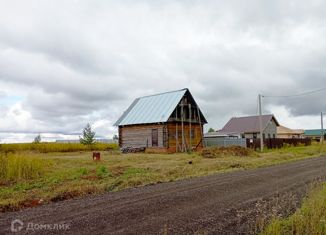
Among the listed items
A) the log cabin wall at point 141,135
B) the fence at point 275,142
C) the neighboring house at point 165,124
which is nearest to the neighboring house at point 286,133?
the fence at point 275,142

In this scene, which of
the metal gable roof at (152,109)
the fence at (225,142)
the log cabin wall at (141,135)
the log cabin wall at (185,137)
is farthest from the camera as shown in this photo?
the fence at (225,142)

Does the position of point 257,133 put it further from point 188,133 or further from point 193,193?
point 193,193

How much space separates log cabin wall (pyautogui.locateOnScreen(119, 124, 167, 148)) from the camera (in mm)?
33581

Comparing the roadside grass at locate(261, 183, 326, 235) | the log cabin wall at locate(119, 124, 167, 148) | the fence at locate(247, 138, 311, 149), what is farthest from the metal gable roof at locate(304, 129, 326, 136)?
the roadside grass at locate(261, 183, 326, 235)

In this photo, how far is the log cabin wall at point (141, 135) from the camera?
33581 millimetres

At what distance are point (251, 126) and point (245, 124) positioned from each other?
185 centimetres

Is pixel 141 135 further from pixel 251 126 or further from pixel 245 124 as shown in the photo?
pixel 245 124

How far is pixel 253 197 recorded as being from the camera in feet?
28.6

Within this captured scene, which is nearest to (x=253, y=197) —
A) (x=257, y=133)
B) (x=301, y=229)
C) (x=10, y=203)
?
(x=301, y=229)

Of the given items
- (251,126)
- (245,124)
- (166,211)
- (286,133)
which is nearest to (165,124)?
(166,211)

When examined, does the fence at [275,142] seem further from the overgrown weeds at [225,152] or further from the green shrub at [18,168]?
the green shrub at [18,168]

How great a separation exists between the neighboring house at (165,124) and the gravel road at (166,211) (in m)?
23.1

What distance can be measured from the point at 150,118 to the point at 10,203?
26.9 meters

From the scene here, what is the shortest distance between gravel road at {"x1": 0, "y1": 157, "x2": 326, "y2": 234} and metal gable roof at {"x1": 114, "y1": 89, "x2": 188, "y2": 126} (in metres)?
23.2
